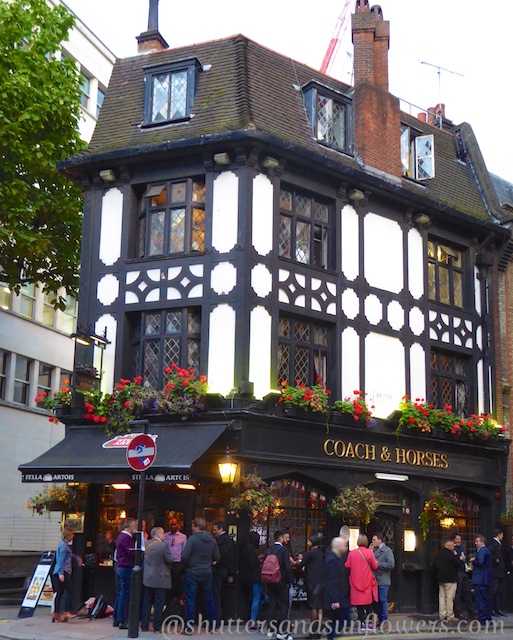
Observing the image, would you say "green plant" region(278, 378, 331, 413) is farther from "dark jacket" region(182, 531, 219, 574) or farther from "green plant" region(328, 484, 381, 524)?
"dark jacket" region(182, 531, 219, 574)

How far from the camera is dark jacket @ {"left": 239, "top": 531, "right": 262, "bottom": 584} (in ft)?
54.7

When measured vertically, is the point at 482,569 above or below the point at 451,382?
below

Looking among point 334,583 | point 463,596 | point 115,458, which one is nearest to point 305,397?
point 115,458

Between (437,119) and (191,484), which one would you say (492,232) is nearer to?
(437,119)

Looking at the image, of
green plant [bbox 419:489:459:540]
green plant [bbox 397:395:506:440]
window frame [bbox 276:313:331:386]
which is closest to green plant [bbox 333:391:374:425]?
window frame [bbox 276:313:331:386]

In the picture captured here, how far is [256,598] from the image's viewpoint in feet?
54.8

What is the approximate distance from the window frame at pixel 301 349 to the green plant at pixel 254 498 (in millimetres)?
2488

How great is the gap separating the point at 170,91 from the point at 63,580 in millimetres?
11302

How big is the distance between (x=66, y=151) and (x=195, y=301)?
7.67 metres

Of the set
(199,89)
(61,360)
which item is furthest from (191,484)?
(61,360)

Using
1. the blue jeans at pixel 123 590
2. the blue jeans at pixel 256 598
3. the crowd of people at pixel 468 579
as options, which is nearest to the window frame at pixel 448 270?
the crowd of people at pixel 468 579

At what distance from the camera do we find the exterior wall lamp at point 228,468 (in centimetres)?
1764

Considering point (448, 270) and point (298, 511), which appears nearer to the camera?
Answer: point (298, 511)

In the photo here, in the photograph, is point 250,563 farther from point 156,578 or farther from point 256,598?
point 156,578
